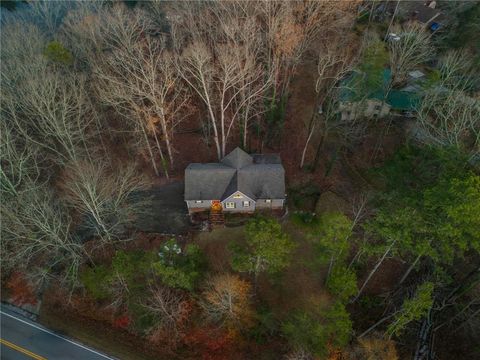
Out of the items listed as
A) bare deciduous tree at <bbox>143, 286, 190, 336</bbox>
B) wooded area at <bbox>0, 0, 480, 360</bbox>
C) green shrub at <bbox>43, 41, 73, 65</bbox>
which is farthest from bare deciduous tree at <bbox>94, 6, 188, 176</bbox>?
bare deciduous tree at <bbox>143, 286, 190, 336</bbox>

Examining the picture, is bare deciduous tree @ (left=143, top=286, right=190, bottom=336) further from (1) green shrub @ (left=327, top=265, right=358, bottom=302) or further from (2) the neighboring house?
(2) the neighboring house

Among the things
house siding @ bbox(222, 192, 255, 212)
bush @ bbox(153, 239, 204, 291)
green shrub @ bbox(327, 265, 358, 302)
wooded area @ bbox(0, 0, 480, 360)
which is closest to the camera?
wooded area @ bbox(0, 0, 480, 360)

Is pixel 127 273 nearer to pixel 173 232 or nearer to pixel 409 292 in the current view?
pixel 173 232

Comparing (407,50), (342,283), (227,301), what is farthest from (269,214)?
(407,50)

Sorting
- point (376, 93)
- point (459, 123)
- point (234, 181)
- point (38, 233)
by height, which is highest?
point (459, 123)

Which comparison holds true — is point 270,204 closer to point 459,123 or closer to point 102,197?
point 102,197

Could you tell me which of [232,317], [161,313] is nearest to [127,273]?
[161,313]
